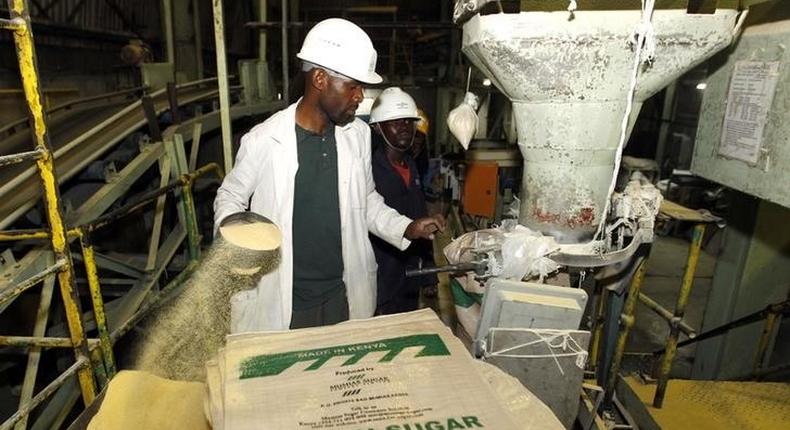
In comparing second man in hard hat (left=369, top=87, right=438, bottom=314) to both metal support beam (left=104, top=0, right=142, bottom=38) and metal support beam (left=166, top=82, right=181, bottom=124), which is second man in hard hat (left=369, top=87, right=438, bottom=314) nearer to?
metal support beam (left=166, top=82, right=181, bottom=124)

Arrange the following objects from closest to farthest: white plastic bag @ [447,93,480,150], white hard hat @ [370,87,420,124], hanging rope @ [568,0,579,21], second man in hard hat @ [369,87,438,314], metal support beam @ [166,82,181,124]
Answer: hanging rope @ [568,0,579,21]
white plastic bag @ [447,93,480,150]
second man in hard hat @ [369,87,438,314]
white hard hat @ [370,87,420,124]
metal support beam @ [166,82,181,124]

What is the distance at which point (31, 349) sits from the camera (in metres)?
2.54

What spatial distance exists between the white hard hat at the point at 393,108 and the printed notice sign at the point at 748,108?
2071mm

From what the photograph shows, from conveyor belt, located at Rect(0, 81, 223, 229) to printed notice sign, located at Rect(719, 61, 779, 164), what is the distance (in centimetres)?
392

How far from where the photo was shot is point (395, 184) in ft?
11.3

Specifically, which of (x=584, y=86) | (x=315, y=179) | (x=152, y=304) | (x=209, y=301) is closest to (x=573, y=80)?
(x=584, y=86)

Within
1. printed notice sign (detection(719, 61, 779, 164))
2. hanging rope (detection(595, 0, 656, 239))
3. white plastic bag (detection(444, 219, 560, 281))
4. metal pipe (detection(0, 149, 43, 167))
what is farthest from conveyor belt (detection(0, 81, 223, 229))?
printed notice sign (detection(719, 61, 779, 164))

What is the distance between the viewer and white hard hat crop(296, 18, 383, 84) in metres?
2.25

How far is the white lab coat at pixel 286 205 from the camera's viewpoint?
2.40m

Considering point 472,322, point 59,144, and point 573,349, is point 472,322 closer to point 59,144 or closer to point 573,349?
point 573,349

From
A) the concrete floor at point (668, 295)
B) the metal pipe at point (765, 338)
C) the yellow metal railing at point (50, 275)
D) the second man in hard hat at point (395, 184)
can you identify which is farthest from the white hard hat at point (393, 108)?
the concrete floor at point (668, 295)

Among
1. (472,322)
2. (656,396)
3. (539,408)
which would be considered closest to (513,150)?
(656,396)

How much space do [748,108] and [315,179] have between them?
207cm

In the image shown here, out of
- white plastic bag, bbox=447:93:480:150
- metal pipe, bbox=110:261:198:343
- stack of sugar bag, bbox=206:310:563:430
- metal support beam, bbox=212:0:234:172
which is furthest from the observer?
metal support beam, bbox=212:0:234:172
